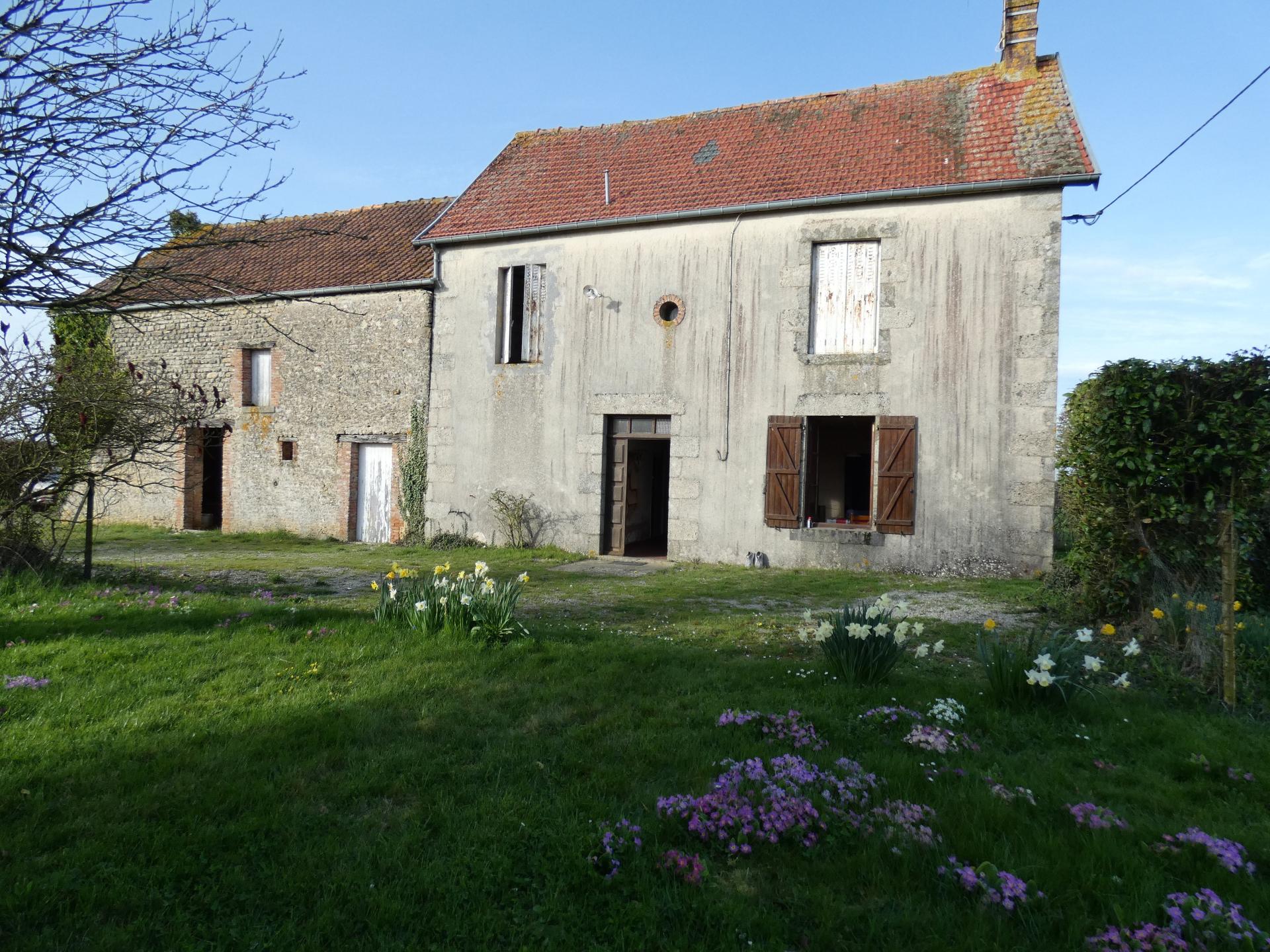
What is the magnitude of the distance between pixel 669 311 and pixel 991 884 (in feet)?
32.1

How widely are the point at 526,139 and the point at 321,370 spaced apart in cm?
589

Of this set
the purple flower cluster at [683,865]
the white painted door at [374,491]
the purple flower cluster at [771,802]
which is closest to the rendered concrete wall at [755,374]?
the white painted door at [374,491]

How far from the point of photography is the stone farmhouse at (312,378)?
13.0 meters

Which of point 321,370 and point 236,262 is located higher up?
point 236,262

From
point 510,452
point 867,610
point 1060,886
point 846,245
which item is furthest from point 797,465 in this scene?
point 1060,886

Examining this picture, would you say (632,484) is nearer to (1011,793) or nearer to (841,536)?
(841,536)

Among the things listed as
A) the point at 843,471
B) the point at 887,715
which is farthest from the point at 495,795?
the point at 843,471

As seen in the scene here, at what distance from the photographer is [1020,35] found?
10875mm

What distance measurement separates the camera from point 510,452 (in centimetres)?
1212

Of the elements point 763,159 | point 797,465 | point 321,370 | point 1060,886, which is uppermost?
point 763,159

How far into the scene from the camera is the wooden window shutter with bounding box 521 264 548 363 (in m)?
12.1

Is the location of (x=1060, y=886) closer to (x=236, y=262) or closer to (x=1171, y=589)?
(x=1171, y=589)

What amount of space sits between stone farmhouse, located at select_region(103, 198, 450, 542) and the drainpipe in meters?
5.35

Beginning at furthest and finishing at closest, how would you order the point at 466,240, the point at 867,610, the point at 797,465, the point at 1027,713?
1. the point at 466,240
2. the point at 797,465
3. the point at 867,610
4. the point at 1027,713
